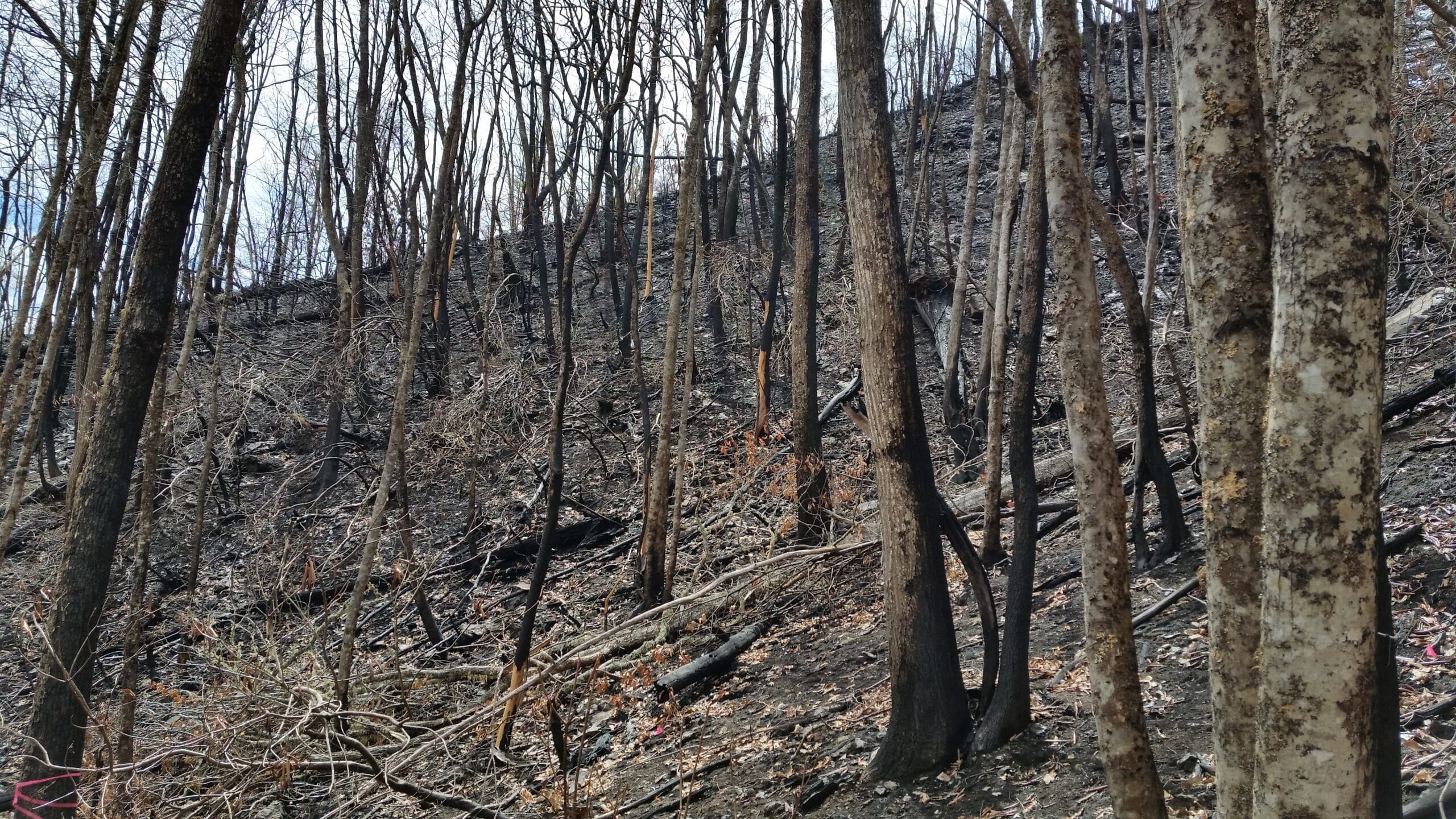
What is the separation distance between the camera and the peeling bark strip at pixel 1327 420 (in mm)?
1656

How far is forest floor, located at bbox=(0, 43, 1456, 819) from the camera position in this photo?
471 cm

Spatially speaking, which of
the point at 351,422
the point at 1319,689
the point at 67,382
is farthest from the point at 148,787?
the point at 67,382

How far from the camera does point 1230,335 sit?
→ 2.36 metres

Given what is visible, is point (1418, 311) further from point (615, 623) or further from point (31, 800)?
point (31, 800)

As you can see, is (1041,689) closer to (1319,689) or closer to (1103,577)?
(1103,577)

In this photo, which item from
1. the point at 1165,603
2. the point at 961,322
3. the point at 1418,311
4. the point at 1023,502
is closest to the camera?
the point at 1023,502

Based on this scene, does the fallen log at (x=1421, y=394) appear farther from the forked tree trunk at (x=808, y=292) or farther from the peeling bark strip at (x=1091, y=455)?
the forked tree trunk at (x=808, y=292)

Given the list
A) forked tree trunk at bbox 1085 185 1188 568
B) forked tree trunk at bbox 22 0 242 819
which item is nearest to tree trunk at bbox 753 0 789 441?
forked tree trunk at bbox 1085 185 1188 568

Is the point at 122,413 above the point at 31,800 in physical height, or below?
above

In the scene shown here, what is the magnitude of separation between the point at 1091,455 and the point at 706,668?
472 centimetres

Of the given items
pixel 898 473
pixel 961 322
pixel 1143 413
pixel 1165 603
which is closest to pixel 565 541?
pixel 961 322

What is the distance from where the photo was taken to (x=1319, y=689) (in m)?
1.66

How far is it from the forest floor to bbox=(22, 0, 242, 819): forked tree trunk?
0.53m

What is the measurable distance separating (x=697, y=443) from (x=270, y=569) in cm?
586
